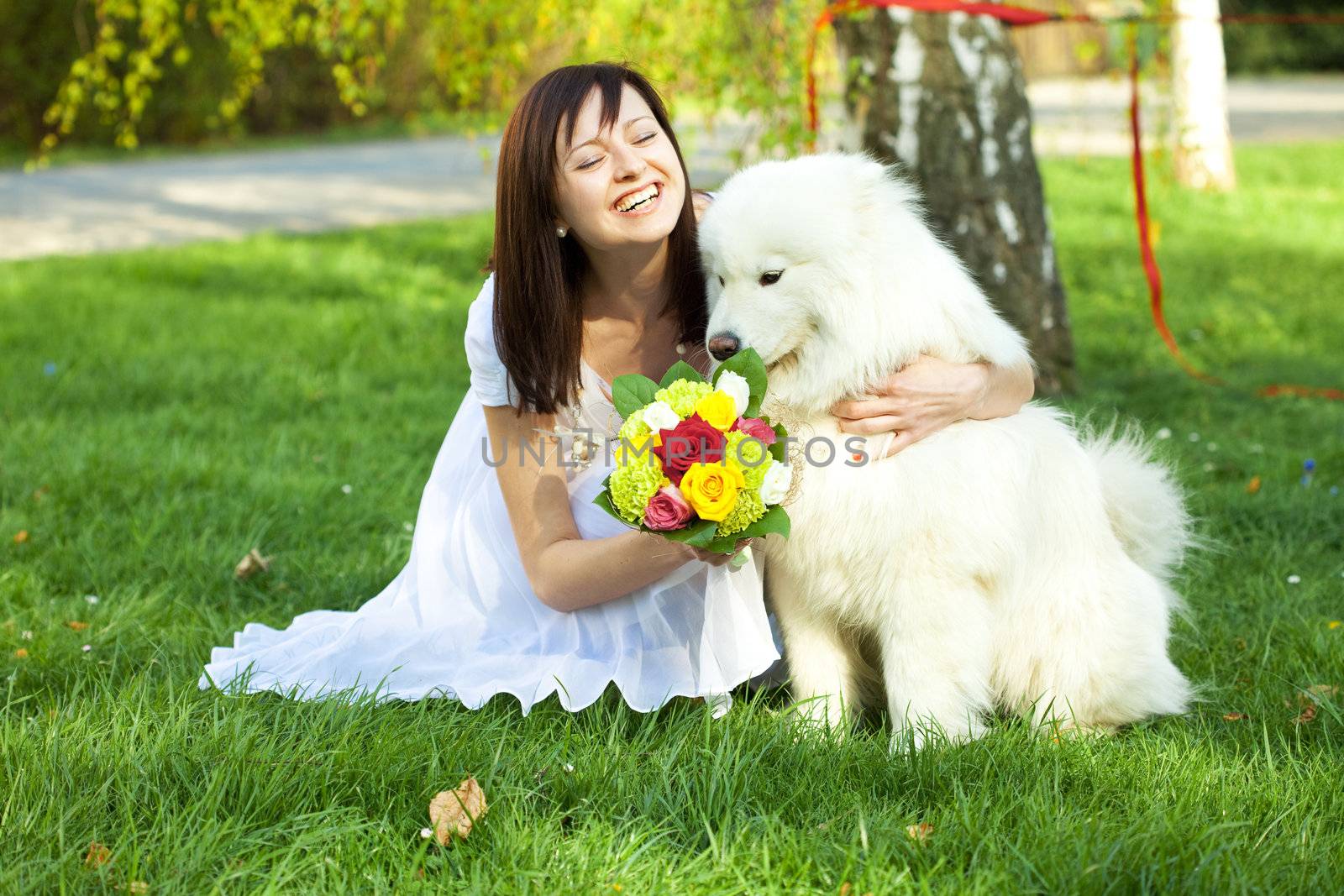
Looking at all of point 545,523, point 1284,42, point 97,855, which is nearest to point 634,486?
point 545,523

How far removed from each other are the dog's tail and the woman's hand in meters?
0.42

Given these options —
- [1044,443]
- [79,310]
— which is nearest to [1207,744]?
[1044,443]

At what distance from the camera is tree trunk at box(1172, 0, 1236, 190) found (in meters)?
9.09

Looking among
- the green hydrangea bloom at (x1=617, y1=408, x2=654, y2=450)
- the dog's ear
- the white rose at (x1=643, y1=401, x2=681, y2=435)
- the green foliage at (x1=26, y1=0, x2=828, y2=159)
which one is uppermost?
the green foliage at (x1=26, y1=0, x2=828, y2=159)

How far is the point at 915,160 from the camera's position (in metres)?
4.45

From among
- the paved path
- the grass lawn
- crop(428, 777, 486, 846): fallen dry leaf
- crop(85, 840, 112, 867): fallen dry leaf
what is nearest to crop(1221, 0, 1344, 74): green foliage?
the paved path

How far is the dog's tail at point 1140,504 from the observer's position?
261 centimetres

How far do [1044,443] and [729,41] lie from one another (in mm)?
3120

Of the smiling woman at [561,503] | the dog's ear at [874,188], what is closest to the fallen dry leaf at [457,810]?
the smiling woman at [561,503]

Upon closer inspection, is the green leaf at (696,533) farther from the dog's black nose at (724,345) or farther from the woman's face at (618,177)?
the woman's face at (618,177)

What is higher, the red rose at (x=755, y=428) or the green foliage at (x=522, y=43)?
the green foliage at (x=522, y=43)

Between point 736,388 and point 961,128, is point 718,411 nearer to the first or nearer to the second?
point 736,388

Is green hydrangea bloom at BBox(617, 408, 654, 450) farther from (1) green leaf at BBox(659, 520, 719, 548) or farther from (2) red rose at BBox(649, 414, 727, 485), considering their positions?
(1) green leaf at BBox(659, 520, 719, 548)

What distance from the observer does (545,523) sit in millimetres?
2723
